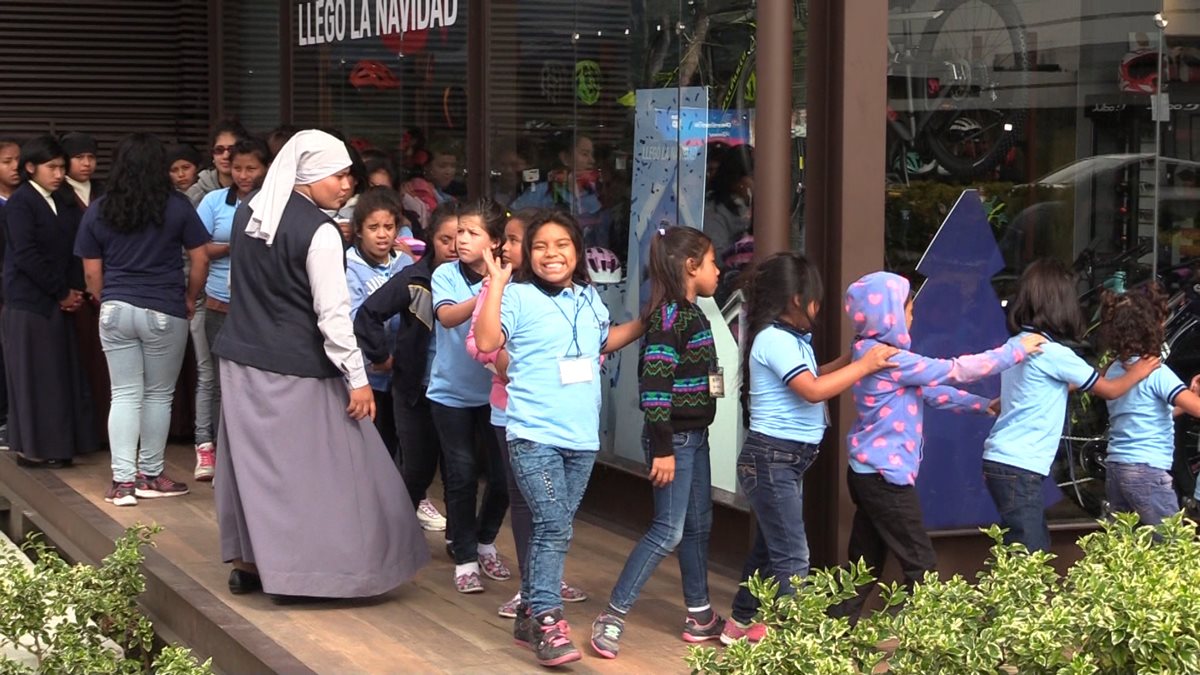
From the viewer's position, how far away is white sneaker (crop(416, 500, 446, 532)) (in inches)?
294

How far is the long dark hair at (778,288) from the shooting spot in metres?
5.33

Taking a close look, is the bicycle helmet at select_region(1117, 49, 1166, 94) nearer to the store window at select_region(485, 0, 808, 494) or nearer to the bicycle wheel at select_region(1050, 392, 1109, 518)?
the bicycle wheel at select_region(1050, 392, 1109, 518)

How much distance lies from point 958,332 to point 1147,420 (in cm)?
75

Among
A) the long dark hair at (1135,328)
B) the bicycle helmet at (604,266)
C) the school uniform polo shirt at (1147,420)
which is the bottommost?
the school uniform polo shirt at (1147,420)

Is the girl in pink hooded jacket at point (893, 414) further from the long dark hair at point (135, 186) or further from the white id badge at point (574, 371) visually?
the long dark hair at point (135, 186)

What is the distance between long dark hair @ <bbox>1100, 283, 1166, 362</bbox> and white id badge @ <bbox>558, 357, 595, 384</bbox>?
199 cm

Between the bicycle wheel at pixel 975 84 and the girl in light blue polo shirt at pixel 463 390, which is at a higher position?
the bicycle wheel at pixel 975 84

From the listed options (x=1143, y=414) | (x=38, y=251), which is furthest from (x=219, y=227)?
(x=1143, y=414)

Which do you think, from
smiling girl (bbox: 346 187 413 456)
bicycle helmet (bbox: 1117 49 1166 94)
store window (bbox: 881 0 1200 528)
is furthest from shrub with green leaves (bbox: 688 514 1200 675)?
smiling girl (bbox: 346 187 413 456)

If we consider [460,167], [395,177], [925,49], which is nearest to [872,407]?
[925,49]

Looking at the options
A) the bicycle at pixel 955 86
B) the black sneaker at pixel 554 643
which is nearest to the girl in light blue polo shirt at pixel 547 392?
the black sneaker at pixel 554 643

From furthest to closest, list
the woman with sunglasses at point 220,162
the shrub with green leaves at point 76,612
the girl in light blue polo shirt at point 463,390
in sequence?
the woman with sunglasses at point 220,162 < the girl in light blue polo shirt at point 463,390 < the shrub with green leaves at point 76,612

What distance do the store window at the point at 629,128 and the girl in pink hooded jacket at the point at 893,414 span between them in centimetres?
96

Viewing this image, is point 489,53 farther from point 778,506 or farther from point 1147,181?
point 778,506
